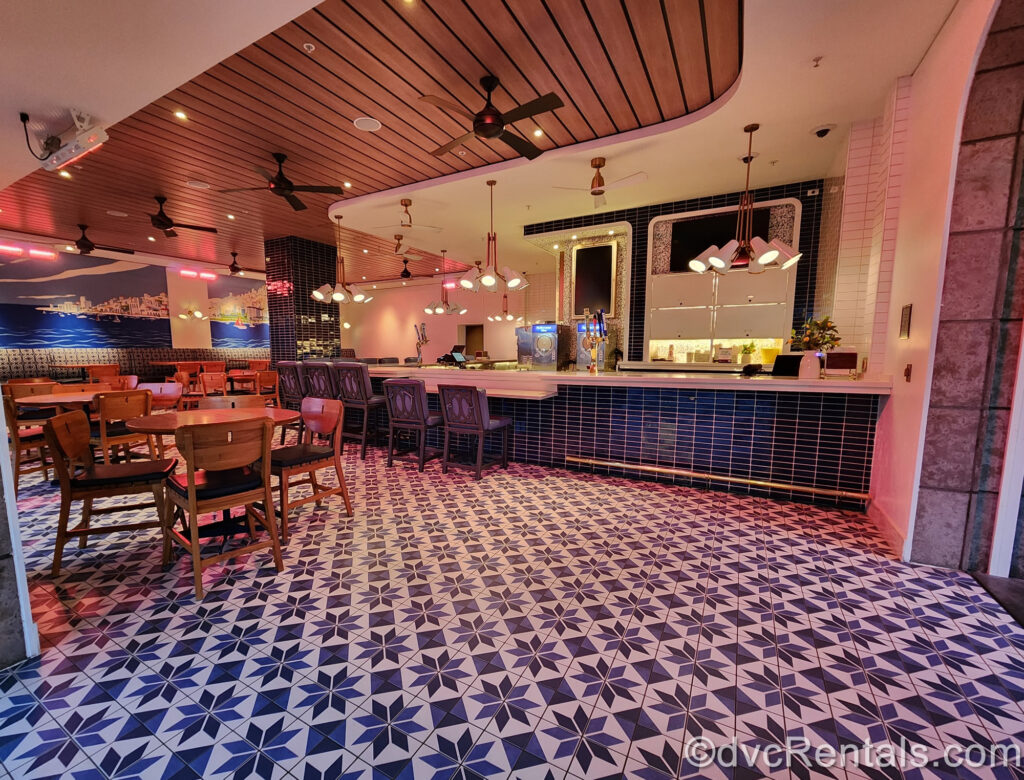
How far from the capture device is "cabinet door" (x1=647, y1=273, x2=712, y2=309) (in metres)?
5.75

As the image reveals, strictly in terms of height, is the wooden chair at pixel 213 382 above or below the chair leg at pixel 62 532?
above

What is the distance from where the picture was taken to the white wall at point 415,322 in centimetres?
1273

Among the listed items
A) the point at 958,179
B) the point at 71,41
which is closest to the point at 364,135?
the point at 71,41

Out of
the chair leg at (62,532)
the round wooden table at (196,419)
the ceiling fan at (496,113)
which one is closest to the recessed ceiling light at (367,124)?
the ceiling fan at (496,113)

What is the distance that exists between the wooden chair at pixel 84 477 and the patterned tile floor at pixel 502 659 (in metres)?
0.29

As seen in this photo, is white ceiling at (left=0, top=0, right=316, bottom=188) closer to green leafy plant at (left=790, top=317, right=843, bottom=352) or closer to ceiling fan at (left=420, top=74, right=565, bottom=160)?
ceiling fan at (left=420, top=74, right=565, bottom=160)

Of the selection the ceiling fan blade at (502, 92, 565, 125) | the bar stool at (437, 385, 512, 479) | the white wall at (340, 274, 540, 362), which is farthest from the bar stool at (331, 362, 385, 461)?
the white wall at (340, 274, 540, 362)

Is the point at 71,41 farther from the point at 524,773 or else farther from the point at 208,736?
the point at 524,773

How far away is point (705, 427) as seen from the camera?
13.3 ft

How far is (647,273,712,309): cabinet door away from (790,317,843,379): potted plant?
2.13 meters

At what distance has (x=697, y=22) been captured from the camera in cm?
262

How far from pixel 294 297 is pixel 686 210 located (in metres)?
7.32

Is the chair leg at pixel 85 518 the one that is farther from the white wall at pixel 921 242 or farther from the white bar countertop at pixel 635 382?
the white wall at pixel 921 242

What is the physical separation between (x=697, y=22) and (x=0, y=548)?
466 centimetres
